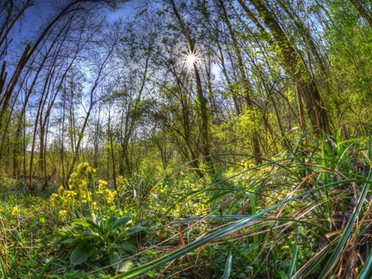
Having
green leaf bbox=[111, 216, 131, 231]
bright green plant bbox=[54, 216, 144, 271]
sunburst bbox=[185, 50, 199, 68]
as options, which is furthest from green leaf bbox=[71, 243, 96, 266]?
sunburst bbox=[185, 50, 199, 68]

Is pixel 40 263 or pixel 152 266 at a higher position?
pixel 152 266

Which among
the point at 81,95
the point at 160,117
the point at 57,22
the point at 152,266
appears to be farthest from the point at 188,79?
the point at 152,266

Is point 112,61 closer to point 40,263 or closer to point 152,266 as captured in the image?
point 40,263

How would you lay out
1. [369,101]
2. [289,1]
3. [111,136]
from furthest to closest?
1. [111,136]
2. [369,101]
3. [289,1]

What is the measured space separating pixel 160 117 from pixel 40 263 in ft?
22.4

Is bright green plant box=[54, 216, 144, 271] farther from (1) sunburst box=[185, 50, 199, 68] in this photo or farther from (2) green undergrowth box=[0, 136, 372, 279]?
(1) sunburst box=[185, 50, 199, 68]

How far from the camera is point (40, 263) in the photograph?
147 cm

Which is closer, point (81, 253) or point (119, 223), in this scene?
point (81, 253)

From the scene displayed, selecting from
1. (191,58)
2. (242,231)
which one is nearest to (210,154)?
(242,231)

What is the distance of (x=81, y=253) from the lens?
1429 mm

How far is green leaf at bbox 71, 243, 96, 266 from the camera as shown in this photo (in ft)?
4.52

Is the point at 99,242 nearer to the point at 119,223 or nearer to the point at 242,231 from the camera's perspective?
the point at 119,223

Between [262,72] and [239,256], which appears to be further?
[262,72]

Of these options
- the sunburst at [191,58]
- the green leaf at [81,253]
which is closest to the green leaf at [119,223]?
Answer: the green leaf at [81,253]
